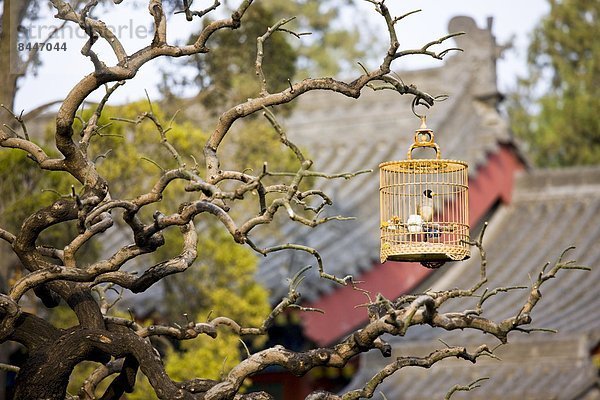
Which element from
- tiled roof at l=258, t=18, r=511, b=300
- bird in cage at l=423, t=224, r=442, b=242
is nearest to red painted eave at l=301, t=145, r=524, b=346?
tiled roof at l=258, t=18, r=511, b=300

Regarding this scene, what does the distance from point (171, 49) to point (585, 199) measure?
35.2 ft

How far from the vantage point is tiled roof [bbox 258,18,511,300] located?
14.3m

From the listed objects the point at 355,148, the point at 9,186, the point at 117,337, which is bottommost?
the point at 117,337

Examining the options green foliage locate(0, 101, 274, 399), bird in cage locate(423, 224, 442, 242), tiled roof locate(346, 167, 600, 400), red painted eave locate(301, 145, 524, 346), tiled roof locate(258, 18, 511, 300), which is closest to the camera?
bird in cage locate(423, 224, 442, 242)

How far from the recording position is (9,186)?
32.3 feet

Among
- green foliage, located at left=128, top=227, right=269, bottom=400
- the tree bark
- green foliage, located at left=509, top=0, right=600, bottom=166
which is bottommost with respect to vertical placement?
green foliage, located at left=128, top=227, right=269, bottom=400

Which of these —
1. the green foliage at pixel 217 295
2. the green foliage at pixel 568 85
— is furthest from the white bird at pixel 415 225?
the green foliage at pixel 568 85

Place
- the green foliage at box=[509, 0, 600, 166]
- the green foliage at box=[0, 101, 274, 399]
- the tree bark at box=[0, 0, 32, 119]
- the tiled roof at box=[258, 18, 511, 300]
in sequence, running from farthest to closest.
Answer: the green foliage at box=[509, 0, 600, 166] → the tiled roof at box=[258, 18, 511, 300] → the green foliage at box=[0, 101, 274, 399] → the tree bark at box=[0, 0, 32, 119]

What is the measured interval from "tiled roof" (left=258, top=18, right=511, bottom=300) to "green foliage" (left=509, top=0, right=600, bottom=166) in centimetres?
466

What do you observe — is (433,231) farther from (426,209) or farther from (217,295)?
(217,295)

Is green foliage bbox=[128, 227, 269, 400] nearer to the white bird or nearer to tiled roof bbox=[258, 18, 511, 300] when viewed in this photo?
tiled roof bbox=[258, 18, 511, 300]

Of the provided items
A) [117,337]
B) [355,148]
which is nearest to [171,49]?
[117,337]

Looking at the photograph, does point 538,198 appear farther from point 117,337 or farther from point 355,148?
point 117,337

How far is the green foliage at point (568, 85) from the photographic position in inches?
834
